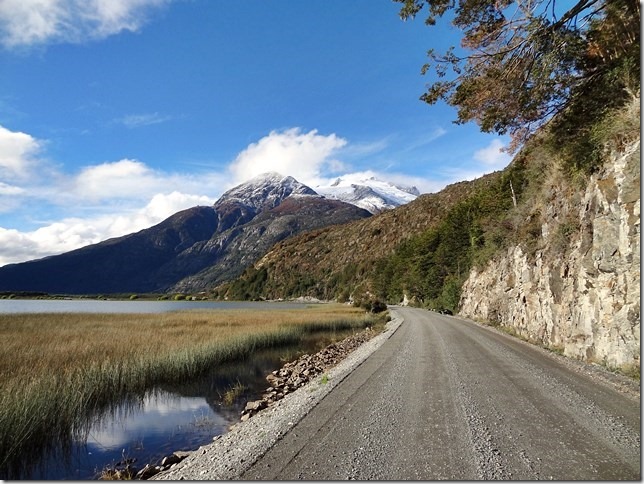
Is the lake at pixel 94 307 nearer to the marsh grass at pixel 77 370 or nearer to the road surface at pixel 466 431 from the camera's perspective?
the marsh grass at pixel 77 370

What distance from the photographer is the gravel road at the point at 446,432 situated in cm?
560

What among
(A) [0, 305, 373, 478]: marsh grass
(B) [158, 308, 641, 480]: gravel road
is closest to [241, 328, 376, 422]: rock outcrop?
(B) [158, 308, 641, 480]: gravel road

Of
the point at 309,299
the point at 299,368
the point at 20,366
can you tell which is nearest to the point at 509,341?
the point at 299,368

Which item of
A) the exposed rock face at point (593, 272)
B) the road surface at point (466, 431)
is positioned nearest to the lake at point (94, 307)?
the road surface at point (466, 431)

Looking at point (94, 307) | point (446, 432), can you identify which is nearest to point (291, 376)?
point (446, 432)

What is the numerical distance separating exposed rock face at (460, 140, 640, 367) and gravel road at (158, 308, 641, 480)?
1.62 m

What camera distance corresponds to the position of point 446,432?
6.97m

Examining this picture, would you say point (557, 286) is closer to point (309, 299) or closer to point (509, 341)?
point (509, 341)

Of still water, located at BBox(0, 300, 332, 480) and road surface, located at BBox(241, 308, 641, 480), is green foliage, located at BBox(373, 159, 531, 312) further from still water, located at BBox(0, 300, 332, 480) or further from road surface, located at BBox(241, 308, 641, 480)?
still water, located at BBox(0, 300, 332, 480)

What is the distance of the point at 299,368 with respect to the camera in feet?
59.9

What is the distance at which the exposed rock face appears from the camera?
1083cm

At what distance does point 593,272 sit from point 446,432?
9694mm

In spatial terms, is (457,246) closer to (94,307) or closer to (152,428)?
(152,428)

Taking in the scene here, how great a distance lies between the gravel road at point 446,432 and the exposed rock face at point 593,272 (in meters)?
1.62
